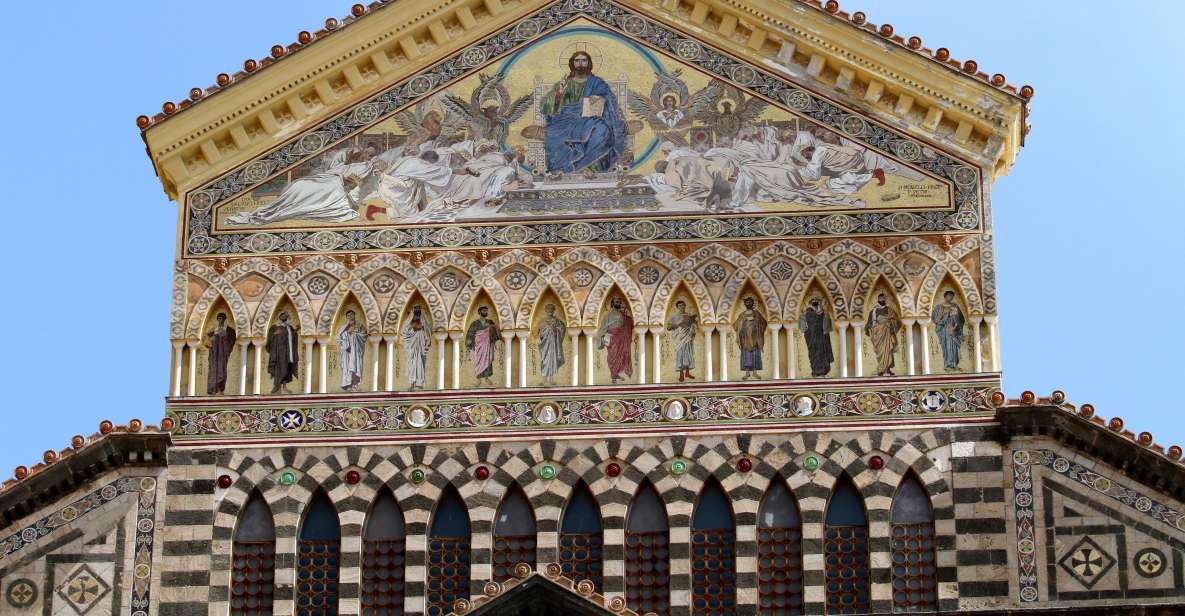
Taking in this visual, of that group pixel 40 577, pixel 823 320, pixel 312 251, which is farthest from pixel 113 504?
pixel 823 320

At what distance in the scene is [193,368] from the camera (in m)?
31.4

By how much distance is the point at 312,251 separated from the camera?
31797 mm

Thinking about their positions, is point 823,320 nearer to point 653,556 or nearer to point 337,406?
point 653,556

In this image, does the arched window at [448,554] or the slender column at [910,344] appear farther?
the slender column at [910,344]

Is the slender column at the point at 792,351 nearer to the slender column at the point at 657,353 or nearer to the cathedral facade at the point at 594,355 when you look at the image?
the cathedral facade at the point at 594,355

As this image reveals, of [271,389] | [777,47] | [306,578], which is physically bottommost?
[306,578]

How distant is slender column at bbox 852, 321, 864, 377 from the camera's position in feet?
101

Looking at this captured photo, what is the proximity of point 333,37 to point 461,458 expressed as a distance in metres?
4.92

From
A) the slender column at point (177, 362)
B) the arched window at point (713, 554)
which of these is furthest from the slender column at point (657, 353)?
the slender column at point (177, 362)

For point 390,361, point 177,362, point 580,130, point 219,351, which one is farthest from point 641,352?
point 177,362

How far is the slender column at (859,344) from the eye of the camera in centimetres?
3092

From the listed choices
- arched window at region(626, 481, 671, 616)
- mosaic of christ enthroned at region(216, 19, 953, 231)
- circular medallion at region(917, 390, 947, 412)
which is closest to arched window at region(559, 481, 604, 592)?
arched window at region(626, 481, 671, 616)

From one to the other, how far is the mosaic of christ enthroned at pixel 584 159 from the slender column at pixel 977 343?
4.46 feet

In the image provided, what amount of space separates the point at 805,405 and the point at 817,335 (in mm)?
827
